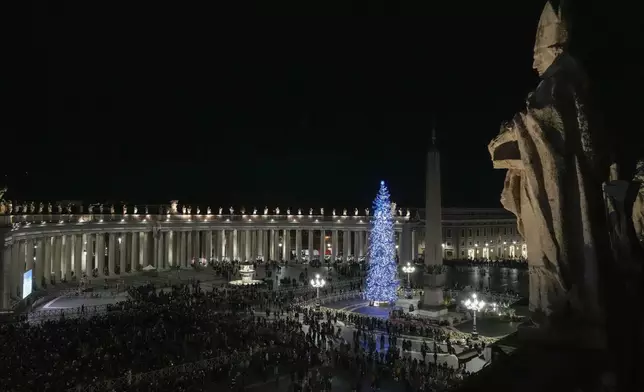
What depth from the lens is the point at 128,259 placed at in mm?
75125

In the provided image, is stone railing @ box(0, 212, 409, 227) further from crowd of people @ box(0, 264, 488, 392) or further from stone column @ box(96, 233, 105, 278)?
crowd of people @ box(0, 264, 488, 392)

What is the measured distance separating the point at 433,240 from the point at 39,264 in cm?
3731

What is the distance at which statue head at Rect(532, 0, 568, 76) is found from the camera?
653 centimetres

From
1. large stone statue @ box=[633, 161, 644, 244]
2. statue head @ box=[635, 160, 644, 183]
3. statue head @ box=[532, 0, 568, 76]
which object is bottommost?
large stone statue @ box=[633, 161, 644, 244]

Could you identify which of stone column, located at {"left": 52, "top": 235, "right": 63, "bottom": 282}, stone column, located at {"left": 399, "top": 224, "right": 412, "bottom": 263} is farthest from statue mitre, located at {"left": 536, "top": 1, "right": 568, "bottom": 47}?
stone column, located at {"left": 399, "top": 224, "right": 412, "bottom": 263}

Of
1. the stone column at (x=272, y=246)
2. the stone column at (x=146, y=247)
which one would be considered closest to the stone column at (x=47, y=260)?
the stone column at (x=146, y=247)

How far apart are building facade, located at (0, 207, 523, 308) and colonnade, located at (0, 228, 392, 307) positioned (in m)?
0.08

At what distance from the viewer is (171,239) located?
76500 millimetres

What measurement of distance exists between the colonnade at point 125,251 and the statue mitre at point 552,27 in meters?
42.4

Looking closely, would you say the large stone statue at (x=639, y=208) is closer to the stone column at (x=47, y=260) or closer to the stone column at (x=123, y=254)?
the stone column at (x=47, y=260)

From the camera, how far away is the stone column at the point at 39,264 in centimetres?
5300

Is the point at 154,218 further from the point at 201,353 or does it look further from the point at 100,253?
the point at 201,353

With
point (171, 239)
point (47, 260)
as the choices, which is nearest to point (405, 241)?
point (171, 239)

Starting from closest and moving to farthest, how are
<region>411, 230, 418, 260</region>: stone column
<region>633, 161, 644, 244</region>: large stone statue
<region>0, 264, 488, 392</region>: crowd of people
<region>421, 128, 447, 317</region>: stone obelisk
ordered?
<region>633, 161, 644, 244</region>: large stone statue
<region>0, 264, 488, 392</region>: crowd of people
<region>421, 128, 447, 317</region>: stone obelisk
<region>411, 230, 418, 260</region>: stone column
